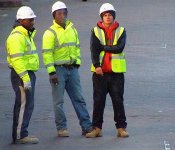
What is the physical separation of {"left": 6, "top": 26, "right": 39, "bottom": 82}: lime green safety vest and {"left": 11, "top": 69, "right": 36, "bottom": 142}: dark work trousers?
0.55ft

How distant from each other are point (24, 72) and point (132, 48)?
34.0 ft

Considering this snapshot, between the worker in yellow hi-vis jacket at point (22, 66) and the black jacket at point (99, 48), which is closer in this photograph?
the worker in yellow hi-vis jacket at point (22, 66)

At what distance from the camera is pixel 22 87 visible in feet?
35.8

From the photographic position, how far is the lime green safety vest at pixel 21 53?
10.8 metres

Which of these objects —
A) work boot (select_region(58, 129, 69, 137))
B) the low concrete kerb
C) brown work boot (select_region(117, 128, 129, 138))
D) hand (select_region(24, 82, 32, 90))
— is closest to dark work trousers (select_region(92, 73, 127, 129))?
brown work boot (select_region(117, 128, 129, 138))

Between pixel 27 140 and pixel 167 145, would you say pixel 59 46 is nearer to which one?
pixel 27 140

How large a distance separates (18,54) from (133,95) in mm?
4546

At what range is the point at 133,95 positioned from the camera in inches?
584

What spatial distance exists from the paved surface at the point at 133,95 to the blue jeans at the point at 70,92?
227mm

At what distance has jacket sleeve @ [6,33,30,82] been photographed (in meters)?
10.8

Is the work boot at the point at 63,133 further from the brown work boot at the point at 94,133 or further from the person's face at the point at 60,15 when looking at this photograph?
the person's face at the point at 60,15

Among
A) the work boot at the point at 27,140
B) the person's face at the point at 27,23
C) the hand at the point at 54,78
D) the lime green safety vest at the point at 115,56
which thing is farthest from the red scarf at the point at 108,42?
the work boot at the point at 27,140

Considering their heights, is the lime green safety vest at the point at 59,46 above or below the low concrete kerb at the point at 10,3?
below

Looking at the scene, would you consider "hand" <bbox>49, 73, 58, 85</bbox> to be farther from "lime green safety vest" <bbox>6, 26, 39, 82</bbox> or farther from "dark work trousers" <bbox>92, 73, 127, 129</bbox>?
"dark work trousers" <bbox>92, 73, 127, 129</bbox>
